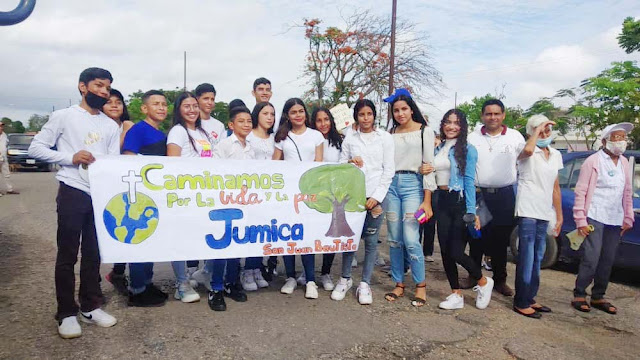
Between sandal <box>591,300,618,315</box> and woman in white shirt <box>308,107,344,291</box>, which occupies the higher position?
woman in white shirt <box>308,107,344,291</box>

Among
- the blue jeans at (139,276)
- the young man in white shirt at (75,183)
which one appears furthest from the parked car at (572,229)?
the young man in white shirt at (75,183)

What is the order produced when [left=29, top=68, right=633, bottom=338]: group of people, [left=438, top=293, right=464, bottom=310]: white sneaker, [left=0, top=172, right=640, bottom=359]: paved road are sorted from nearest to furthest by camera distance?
[left=0, top=172, right=640, bottom=359]: paved road, [left=29, top=68, right=633, bottom=338]: group of people, [left=438, top=293, right=464, bottom=310]: white sneaker

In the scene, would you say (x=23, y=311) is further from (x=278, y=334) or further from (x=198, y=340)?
(x=278, y=334)

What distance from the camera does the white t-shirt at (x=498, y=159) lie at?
4.46 metres

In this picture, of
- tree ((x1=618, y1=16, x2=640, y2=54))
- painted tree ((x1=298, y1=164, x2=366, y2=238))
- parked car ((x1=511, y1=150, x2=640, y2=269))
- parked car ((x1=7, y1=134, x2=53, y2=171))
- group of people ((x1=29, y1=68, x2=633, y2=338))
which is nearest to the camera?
group of people ((x1=29, y1=68, x2=633, y2=338))

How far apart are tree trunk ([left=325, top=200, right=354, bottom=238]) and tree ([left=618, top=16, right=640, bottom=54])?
19546 millimetres

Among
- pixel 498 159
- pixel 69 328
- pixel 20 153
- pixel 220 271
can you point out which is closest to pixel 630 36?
pixel 498 159

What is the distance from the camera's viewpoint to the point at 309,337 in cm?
342

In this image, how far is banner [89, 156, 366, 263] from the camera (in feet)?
11.6

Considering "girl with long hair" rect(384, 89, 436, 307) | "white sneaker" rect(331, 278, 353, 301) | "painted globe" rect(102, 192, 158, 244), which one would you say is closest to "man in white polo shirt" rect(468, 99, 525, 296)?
"girl with long hair" rect(384, 89, 436, 307)

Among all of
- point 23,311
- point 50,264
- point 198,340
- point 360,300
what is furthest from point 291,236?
point 50,264

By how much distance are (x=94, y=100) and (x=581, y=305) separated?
4624mm

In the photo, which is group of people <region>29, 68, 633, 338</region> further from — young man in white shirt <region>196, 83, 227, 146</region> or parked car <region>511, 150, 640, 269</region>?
parked car <region>511, 150, 640, 269</region>

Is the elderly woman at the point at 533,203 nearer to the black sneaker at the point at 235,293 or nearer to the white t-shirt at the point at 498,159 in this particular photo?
the white t-shirt at the point at 498,159
